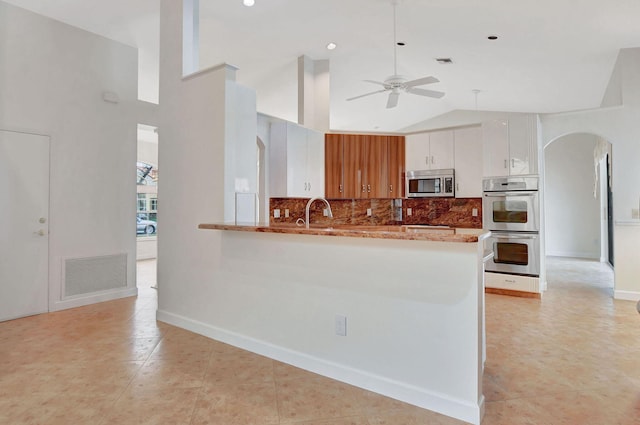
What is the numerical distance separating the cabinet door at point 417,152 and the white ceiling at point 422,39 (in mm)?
1079

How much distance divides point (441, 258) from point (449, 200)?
4013 mm

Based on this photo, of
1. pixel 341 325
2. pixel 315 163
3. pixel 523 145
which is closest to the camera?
pixel 341 325

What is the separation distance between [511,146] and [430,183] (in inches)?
47.8

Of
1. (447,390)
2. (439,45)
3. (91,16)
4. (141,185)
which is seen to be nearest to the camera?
(447,390)

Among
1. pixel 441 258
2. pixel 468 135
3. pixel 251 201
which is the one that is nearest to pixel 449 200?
pixel 468 135

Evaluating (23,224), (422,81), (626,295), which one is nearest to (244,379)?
(23,224)

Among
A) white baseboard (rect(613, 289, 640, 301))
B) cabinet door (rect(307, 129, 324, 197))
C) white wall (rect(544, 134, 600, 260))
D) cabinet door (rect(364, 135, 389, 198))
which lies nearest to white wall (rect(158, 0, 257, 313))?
cabinet door (rect(307, 129, 324, 197))

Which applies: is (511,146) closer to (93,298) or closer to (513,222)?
(513,222)

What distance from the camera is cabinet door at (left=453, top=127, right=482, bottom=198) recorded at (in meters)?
5.39

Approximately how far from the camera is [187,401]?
2195mm

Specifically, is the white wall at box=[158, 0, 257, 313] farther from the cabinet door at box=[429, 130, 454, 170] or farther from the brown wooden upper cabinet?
the cabinet door at box=[429, 130, 454, 170]

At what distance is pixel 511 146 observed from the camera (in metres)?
4.99

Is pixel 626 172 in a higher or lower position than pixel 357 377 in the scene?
higher

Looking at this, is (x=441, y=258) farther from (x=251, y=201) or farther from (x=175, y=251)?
(x=175, y=251)
